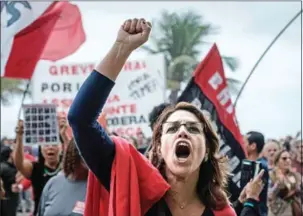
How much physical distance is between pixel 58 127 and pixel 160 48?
35.2 metres

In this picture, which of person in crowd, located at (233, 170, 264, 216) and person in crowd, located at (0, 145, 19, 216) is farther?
person in crowd, located at (0, 145, 19, 216)

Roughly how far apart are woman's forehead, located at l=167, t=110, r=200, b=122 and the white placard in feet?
11.6

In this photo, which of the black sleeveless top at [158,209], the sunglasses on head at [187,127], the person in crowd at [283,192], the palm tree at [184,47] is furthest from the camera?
the palm tree at [184,47]

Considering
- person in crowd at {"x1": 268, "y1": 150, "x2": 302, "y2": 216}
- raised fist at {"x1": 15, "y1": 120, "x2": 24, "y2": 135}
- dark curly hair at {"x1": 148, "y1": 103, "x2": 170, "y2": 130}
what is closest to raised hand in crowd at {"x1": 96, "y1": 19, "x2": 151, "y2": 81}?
dark curly hair at {"x1": 148, "y1": 103, "x2": 170, "y2": 130}

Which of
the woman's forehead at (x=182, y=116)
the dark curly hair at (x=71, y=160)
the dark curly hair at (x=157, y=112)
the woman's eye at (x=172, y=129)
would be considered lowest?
the dark curly hair at (x=71, y=160)

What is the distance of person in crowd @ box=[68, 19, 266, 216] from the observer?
2.06 meters

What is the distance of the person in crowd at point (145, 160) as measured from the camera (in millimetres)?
2061

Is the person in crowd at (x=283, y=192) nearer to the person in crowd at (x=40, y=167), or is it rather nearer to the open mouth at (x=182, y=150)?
the person in crowd at (x=40, y=167)

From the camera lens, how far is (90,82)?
80.6 inches

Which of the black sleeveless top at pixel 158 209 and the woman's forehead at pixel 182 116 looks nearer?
the black sleeveless top at pixel 158 209

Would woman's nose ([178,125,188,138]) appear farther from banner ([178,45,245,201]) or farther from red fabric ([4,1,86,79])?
red fabric ([4,1,86,79])

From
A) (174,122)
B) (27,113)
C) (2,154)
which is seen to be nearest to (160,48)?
(2,154)

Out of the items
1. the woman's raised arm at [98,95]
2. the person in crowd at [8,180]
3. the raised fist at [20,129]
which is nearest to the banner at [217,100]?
the raised fist at [20,129]

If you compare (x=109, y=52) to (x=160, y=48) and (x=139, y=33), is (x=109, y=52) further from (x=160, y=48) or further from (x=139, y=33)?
(x=160, y=48)
